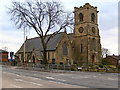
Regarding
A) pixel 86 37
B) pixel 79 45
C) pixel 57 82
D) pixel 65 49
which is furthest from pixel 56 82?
pixel 79 45

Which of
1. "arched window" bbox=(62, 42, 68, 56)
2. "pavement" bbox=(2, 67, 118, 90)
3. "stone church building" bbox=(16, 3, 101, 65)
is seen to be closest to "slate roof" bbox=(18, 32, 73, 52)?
"stone church building" bbox=(16, 3, 101, 65)

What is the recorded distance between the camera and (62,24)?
32.2 meters

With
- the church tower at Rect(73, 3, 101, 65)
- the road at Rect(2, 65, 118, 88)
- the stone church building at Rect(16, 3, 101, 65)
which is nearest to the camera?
the road at Rect(2, 65, 118, 88)

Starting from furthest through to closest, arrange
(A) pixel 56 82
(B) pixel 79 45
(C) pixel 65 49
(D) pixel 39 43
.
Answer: (D) pixel 39 43
(B) pixel 79 45
(C) pixel 65 49
(A) pixel 56 82

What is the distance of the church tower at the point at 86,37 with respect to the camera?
159 feet

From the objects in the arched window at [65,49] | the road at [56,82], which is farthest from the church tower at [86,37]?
the road at [56,82]

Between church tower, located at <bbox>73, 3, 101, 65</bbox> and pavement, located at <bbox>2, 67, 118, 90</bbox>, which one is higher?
church tower, located at <bbox>73, 3, 101, 65</bbox>

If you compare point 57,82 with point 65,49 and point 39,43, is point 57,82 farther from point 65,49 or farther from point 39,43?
point 39,43

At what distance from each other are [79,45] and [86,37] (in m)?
3.85

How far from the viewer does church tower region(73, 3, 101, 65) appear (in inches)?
1913

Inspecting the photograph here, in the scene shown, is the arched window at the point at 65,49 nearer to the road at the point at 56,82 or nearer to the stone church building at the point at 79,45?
the stone church building at the point at 79,45

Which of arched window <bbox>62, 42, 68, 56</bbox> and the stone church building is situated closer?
the stone church building

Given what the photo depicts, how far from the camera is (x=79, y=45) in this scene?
51.3 m

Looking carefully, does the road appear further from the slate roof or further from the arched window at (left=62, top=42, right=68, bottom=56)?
the arched window at (left=62, top=42, right=68, bottom=56)
